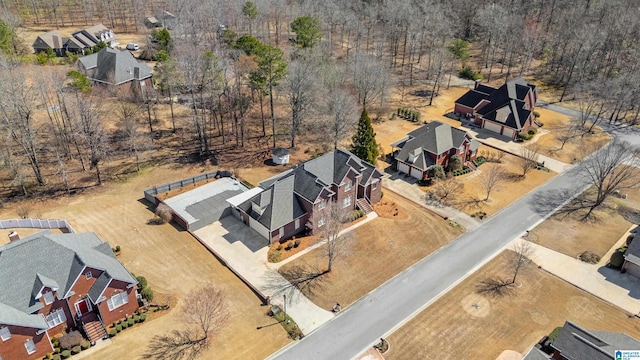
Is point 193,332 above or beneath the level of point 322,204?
beneath

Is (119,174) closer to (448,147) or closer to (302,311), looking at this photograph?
(302,311)

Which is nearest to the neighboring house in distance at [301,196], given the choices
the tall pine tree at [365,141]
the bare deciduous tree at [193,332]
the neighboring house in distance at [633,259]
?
the tall pine tree at [365,141]

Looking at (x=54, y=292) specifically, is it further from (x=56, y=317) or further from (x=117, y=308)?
(x=117, y=308)

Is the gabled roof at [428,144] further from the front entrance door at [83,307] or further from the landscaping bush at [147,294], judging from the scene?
the front entrance door at [83,307]

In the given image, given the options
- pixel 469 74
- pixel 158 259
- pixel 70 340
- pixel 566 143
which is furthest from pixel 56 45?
pixel 566 143

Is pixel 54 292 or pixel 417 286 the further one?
pixel 417 286

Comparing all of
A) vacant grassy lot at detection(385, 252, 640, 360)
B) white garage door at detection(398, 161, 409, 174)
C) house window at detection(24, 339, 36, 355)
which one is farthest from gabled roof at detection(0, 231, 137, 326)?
white garage door at detection(398, 161, 409, 174)

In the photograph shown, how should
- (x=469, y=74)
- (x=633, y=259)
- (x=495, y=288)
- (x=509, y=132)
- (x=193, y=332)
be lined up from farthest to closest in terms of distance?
(x=469, y=74)
(x=509, y=132)
(x=633, y=259)
(x=495, y=288)
(x=193, y=332)
